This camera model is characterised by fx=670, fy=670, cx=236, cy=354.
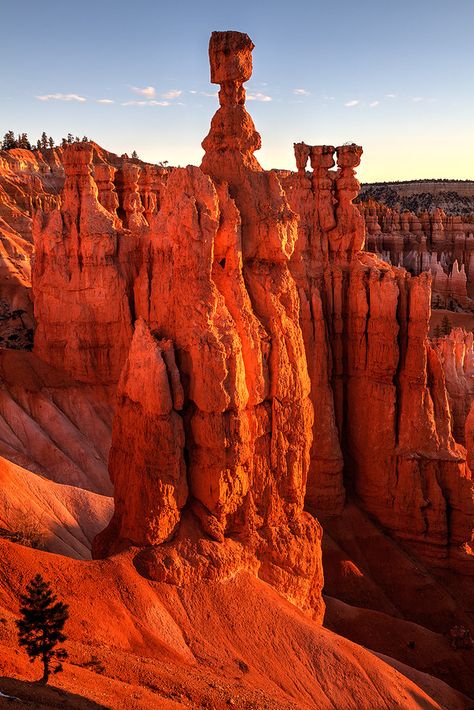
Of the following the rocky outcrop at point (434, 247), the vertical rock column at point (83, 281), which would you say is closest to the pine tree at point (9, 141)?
the rocky outcrop at point (434, 247)

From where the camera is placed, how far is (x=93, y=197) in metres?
26.1

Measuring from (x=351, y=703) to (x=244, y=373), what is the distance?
6.31 metres

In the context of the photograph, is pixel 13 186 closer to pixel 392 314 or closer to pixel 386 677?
pixel 392 314

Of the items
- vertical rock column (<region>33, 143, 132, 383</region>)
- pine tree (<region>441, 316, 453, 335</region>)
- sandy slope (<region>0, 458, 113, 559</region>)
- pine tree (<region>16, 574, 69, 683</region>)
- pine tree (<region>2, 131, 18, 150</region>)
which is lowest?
pine tree (<region>441, 316, 453, 335</region>)

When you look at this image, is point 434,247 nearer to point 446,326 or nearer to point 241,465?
point 446,326

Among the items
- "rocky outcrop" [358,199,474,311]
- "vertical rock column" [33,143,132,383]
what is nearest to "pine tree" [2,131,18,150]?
"rocky outcrop" [358,199,474,311]

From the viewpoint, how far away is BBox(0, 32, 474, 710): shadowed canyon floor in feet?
38.3

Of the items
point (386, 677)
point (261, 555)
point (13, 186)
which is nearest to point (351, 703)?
point (386, 677)

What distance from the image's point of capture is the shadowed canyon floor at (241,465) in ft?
38.3

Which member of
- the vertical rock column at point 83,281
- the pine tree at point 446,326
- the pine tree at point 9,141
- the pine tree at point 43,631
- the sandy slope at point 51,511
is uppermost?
the pine tree at point 9,141

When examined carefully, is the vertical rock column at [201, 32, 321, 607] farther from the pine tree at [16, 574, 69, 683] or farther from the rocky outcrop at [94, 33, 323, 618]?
the pine tree at [16, 574, 69, 683]

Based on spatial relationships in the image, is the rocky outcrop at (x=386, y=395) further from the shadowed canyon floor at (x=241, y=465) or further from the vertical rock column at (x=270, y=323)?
the vertical rock column at (x=270, y=323)

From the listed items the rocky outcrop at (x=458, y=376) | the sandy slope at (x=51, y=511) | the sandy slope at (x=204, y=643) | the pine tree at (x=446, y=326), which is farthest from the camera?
the pine tree at (x=446, y=326)

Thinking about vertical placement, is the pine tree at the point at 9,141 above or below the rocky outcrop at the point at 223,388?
above
